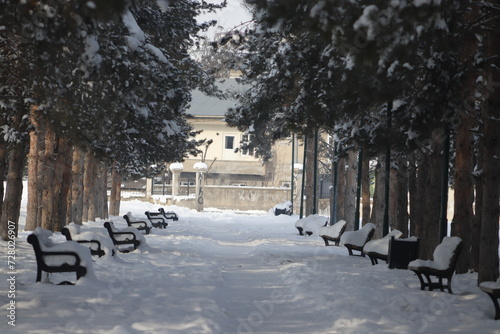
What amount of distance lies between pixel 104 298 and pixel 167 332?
91.0 inches

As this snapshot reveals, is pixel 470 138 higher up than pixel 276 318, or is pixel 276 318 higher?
pixel 470 138

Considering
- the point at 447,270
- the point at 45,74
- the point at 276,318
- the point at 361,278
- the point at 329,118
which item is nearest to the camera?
the point at 276,318

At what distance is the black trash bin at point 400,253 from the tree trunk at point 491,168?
3552 millimetres

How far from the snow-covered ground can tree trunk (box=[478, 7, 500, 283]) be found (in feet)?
1.92

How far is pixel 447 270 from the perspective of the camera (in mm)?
11266

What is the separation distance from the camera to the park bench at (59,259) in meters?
10.8

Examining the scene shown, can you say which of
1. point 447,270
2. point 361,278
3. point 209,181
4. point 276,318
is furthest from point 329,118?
point 209,181

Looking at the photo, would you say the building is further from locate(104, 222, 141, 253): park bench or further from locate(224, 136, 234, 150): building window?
locate(104, 222, 141, 253): park bench

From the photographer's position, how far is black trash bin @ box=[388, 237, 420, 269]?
15.1 metres

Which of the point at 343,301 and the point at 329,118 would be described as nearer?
the point at 343,301

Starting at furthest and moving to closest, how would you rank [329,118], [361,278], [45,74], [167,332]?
[329,118] → [45,74] → [361,278] → [167,332]

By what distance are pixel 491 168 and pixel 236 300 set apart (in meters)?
4.46

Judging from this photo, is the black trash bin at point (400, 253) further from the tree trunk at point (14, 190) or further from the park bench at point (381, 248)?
the tree trunk at point (14, 190)

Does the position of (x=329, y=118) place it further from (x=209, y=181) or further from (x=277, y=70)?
(x=209, y=181)
